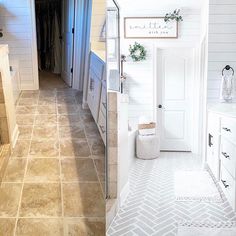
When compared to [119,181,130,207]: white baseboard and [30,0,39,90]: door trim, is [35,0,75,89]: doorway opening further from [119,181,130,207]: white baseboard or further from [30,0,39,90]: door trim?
[119,181,130,207]: white baseboard

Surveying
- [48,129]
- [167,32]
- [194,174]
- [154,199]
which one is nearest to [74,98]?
[48,129]

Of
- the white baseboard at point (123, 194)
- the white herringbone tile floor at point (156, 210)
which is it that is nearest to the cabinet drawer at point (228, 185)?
the white herringbone tile floor at point (156, 210)

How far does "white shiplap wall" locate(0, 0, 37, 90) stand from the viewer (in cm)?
87

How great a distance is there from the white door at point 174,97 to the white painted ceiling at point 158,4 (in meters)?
0.61

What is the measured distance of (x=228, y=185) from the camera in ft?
10.6

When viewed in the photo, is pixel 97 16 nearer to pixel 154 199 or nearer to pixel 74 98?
pixel 74 98

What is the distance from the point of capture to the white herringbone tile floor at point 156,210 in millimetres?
2891

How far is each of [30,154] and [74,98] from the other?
212 millimetres

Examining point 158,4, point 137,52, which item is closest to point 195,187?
point 137,52

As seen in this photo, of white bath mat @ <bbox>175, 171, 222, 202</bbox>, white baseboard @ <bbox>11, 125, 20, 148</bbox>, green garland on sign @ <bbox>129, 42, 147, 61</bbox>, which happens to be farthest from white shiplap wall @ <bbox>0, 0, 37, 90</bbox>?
green garland on sign @ <bbox>129, 42, 147, 61</bbox>

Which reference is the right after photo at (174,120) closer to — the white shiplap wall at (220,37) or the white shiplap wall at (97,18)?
the white shiplap wall at (220,37)

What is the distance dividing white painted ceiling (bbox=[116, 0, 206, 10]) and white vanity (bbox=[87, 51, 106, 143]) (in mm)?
3981

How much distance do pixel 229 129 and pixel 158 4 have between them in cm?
244

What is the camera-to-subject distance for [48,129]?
1041mm
